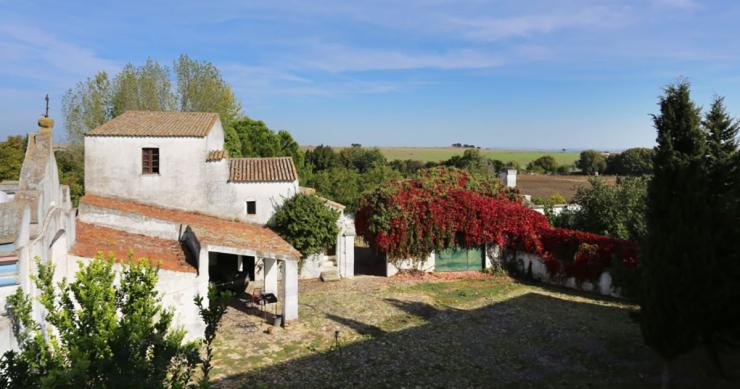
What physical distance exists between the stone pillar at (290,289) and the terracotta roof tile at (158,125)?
8.66m

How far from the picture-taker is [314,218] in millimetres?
21719

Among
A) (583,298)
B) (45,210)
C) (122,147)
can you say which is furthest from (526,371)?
(122,147)

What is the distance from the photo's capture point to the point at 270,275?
64.0 ft

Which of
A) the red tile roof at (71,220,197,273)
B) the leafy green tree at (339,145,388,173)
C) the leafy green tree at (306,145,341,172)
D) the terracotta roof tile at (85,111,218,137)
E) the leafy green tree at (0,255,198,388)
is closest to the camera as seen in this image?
the leafy green tree at (0,255,198,388)

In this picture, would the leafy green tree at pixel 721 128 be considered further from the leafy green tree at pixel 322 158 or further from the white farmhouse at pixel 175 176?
the leafy green tree at pixel 322 158

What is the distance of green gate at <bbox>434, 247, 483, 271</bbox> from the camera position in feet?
80.9

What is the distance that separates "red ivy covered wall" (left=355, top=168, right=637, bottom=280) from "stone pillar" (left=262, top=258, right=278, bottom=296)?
591 centimetres

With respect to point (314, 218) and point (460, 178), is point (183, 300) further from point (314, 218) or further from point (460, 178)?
point (460, 178)

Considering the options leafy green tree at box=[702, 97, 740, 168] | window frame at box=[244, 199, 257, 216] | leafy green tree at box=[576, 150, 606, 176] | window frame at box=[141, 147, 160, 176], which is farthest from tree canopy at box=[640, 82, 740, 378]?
leafy green tree at box=[576, 150, 606, 176]

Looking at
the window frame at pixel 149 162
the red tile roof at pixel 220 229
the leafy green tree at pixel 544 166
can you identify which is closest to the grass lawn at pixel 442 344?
the red tile roof at pixel 220 229

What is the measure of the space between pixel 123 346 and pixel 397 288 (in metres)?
17.1

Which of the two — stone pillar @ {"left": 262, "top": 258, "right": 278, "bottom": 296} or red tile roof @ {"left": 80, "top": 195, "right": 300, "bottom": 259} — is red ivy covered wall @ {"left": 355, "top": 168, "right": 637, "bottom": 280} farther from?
stone pillar @ {"left": 262, "top": 258, "right": 278, "bottom": 296}

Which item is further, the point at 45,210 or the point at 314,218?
the point at 314,218

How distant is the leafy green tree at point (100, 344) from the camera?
4.90 m
